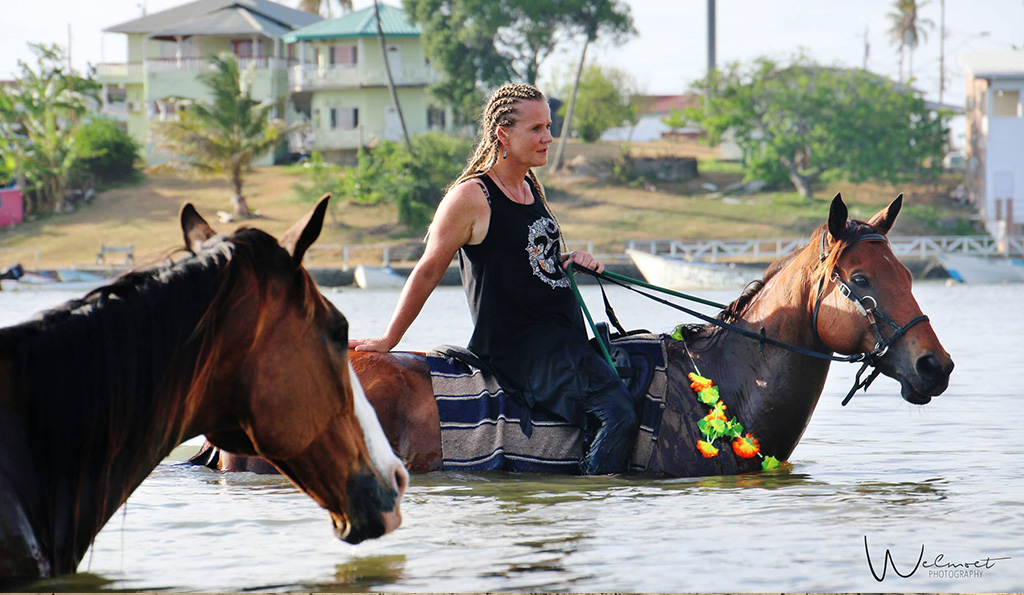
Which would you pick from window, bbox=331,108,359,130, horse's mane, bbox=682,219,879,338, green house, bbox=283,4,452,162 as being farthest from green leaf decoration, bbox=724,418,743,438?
window, bbox=331,108,359,130

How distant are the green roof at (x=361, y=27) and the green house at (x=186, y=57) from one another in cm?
225

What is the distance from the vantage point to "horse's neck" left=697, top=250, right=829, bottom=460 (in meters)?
5.93

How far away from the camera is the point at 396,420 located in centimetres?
556

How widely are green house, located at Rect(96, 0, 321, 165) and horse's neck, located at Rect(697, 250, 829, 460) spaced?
53.9 metres

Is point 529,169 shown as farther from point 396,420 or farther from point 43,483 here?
point 43,483

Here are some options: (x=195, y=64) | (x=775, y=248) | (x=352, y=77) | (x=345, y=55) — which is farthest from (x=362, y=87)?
(x=775, y=248)

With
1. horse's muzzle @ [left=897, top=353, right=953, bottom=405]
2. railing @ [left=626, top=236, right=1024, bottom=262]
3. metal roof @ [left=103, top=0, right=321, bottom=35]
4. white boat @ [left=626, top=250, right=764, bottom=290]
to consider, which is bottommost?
white boat @ [left=626, top=250, right=764, bottom=290]

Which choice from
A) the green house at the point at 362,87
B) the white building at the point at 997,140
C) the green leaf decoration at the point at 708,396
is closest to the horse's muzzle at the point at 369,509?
the green leaf decoration at the point at 708,396

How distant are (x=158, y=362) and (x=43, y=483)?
1.34ft

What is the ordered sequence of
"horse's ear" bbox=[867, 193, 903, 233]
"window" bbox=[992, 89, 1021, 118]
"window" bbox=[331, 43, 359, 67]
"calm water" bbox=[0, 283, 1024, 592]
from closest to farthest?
"calm water" bbox=[0, 283, 1024, 592]
"horse's ear" bbox=[867, 193, 903, 233]
"window" bbox=[992, 89, 1021, 118]
"window" bbox=[331, 43, 359, 67]

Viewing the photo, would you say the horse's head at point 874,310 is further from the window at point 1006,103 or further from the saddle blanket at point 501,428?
the window at point 1006,103

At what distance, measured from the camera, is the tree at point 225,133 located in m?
49.7

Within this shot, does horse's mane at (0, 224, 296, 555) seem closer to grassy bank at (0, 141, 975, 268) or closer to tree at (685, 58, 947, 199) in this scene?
grassy bank at (0, 141, 975, 268)

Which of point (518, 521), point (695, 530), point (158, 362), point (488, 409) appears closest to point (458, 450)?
point (488, 409)
